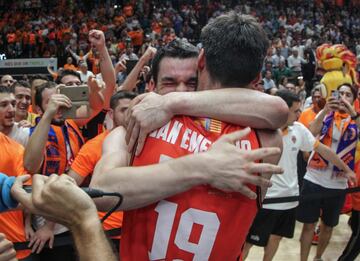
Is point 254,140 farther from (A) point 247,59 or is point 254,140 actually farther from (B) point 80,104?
(B) point 80,104

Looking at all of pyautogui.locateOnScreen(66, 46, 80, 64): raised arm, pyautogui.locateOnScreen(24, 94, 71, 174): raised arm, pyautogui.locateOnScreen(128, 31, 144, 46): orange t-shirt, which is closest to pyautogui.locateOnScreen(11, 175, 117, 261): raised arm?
pyautogui.locateOnScreen(24, 94, 71, 174): raised arm

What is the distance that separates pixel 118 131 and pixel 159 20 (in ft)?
62.2

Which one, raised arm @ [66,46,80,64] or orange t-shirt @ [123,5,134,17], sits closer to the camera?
raised arm @ [66,46,80,64]

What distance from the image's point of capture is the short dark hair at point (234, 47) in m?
1.56

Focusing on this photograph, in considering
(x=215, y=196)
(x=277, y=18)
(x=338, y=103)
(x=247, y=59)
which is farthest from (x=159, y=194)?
(x=277, y=18)

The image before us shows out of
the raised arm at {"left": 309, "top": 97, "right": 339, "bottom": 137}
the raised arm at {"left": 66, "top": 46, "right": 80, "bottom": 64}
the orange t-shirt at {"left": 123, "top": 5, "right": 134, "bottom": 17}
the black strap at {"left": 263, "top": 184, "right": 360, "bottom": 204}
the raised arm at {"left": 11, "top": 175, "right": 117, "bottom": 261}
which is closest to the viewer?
the raised arm at {"left": 11, "top": 175, "right": 117, "bottom": 261}

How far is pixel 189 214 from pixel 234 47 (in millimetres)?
506

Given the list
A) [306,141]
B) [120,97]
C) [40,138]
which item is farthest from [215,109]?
[306,141]

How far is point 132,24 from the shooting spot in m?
19.4

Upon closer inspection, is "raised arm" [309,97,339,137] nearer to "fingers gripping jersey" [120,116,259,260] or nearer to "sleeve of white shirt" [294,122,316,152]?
"sleeve of white shirt" [294,122,316,152]

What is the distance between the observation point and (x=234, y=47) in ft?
5.13

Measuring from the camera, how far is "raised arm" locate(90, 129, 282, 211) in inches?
59.3

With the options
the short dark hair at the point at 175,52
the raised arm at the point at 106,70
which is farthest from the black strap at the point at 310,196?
the short dark hair at the point at 175,52

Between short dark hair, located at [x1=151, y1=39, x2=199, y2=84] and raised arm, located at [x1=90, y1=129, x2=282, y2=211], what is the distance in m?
0.57
